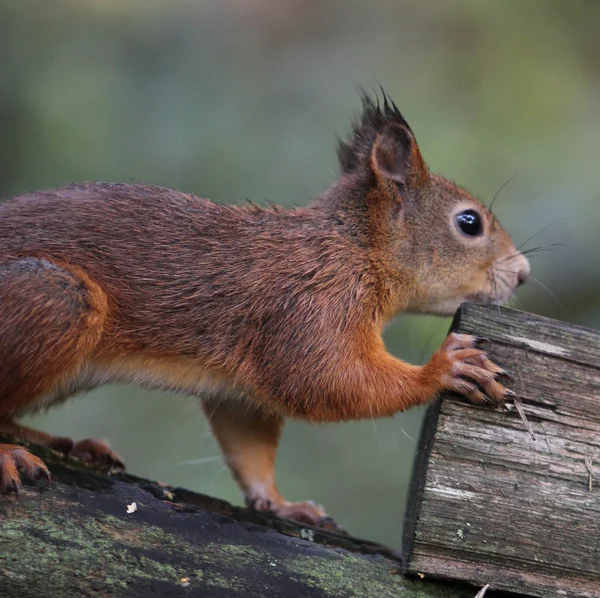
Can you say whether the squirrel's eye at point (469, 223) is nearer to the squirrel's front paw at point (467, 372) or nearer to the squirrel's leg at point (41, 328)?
the squirrel's front paw at point (467, 372)

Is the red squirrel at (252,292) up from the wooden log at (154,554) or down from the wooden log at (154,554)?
up

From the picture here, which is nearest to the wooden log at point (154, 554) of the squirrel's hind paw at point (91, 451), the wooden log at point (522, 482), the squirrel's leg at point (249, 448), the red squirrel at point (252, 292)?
the wooden log at point (522, 482)

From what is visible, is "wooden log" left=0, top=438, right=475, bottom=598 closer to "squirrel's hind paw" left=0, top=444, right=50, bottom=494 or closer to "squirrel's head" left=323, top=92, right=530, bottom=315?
"squirrel's hind paw" left=0, top=444, right=50, bottom=494

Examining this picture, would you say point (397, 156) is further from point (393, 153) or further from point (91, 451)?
point (91, 451)

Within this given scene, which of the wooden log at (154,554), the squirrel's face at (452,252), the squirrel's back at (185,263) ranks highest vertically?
the squirrel's face at (452,252)

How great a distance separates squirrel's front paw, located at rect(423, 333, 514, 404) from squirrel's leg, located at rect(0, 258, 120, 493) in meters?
1.21

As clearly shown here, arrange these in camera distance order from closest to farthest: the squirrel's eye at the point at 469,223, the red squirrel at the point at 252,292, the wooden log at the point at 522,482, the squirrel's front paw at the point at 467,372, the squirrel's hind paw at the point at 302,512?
the wooden log at the point at 522,482 < the squirrel's front paw at the point at 467,372 < the red squirrel at the point at 252,292 < the squirrel's hind paw at the point at 302,512 < the squirrel's eye at the point at 469,223

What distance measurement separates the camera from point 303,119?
20.0 ft

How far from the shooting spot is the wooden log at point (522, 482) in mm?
2521

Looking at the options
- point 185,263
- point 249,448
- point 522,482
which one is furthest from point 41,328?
point 522,482

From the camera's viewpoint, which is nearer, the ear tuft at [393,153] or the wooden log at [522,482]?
the wooden log at [522,482]

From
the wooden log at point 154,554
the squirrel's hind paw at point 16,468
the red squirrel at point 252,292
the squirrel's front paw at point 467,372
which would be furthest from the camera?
the red squirrel at point 252,292

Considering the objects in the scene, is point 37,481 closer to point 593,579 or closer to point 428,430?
point 428,430

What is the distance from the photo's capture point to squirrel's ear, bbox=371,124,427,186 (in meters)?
3.62
